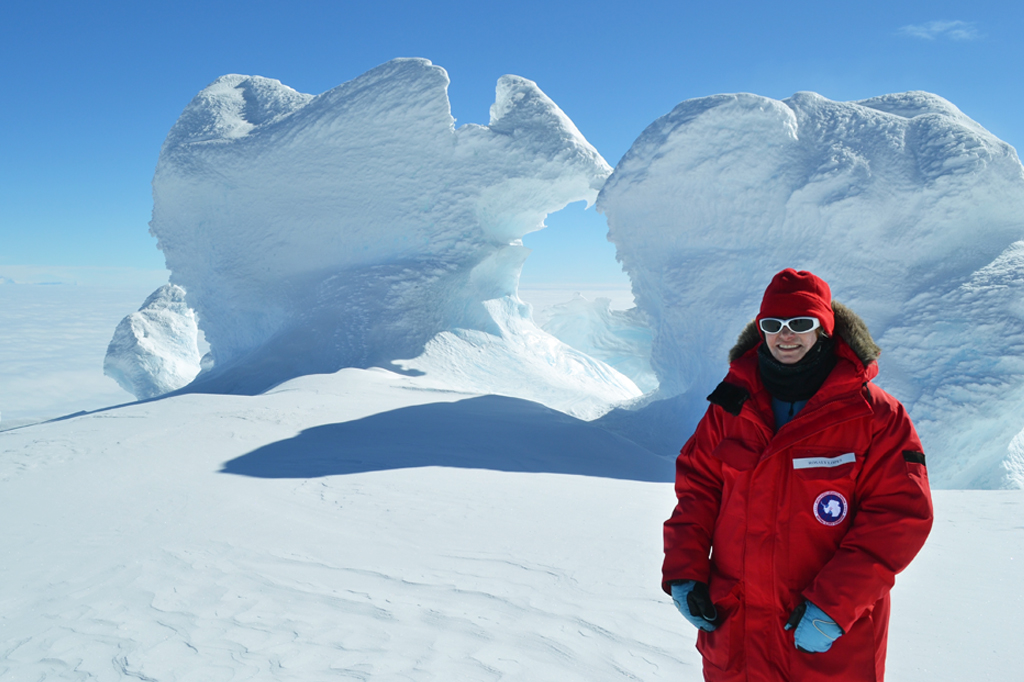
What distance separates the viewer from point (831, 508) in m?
1.53

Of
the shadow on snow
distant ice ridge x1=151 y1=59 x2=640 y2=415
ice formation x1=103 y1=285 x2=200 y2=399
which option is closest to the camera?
the shadow on snow

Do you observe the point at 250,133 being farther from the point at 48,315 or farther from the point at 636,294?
the point at 48,315

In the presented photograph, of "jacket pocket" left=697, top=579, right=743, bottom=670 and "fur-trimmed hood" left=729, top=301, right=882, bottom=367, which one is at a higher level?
"fur-trimmed hood" left=729, top=301, right=882, bottom=367

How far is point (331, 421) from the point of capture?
6.74 metres

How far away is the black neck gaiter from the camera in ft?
5.42

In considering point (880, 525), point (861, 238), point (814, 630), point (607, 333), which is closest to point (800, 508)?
point (880, 525)

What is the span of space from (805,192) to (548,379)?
6105 mm

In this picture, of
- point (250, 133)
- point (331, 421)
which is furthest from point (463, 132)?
point (331, 421)

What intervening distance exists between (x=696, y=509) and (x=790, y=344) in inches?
19.8

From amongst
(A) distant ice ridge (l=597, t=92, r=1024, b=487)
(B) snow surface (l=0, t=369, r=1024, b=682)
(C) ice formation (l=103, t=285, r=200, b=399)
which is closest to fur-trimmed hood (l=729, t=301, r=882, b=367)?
(B) snow surface (l=0, t=369, r=1024, b=682)

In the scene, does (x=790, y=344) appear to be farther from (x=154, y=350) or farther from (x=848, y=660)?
(x=154, y=350)

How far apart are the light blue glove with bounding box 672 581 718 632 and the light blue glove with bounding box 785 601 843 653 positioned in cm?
20

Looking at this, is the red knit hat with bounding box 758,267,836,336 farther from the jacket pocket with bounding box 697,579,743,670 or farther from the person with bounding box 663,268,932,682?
the jacket pocket with bounding box 697,579,743,670

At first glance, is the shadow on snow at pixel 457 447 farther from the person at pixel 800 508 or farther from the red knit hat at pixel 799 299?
the red knit hat at pixel 799 299
